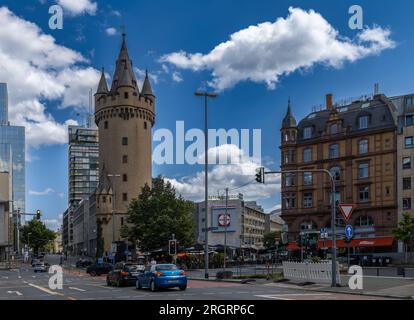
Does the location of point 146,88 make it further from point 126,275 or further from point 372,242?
point 126,275

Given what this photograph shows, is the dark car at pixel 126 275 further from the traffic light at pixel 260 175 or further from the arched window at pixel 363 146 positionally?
the arched window at pixel 363 146

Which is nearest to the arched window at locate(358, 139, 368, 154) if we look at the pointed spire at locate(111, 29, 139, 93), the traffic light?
the traffic light

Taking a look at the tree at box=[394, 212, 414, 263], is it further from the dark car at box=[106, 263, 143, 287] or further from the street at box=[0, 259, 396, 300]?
the dark car at box=[106, 263, 143, 287]

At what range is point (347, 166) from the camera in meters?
73.9

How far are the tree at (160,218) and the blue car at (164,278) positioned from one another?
4375 centimetres

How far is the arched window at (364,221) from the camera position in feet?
232

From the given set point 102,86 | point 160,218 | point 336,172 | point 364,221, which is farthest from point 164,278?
point 102,86

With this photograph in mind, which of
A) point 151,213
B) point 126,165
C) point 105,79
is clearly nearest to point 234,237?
point 126,165

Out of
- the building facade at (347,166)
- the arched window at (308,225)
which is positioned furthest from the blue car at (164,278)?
the arched window at (308,225)

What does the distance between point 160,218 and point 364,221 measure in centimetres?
2621

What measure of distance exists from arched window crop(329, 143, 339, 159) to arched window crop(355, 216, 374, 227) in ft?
29.6

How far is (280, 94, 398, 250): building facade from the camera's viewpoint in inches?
2746

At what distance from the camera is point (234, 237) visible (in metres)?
127

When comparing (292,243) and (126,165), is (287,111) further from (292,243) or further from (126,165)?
(126,165)
